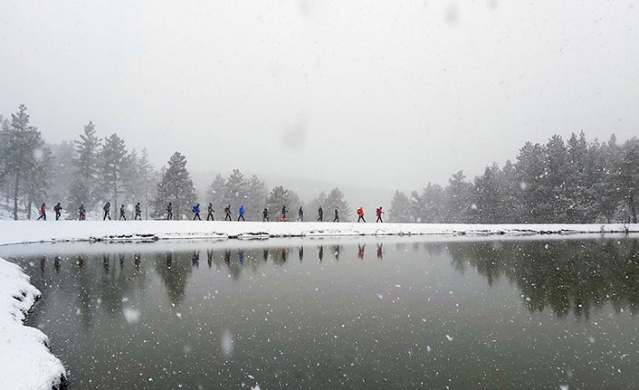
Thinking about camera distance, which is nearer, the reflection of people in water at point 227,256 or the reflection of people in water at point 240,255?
the reflection of people in water at point 227,256

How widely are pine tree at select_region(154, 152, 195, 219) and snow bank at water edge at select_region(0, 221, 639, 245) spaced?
24.5 metres

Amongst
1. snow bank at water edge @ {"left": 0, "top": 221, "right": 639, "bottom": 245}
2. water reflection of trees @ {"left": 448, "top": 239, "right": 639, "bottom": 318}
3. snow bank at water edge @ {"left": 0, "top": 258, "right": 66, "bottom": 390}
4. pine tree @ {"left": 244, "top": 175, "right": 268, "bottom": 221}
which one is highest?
pine tree @ {"left": 244, "top": 175, "right": 268, "bottom": 221}

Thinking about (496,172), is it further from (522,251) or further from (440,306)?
(440,306)

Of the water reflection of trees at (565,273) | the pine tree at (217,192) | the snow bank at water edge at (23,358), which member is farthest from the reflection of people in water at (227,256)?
the pine tree at (217,192)

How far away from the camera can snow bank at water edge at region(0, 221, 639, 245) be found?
26750 mm

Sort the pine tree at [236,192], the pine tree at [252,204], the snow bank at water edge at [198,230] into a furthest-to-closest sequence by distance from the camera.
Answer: the pine tree at [252,204] → the pine tree at [236,192] → the snow bank at water edge at [198,230]

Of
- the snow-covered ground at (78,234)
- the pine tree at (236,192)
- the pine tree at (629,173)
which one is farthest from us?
the pine tree at (236,192)

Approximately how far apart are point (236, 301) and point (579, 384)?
27.8 ft

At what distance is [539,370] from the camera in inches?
245

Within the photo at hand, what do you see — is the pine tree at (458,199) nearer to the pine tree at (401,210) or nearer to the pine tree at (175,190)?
the pine tree at (401,210)

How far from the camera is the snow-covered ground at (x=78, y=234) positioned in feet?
18.7

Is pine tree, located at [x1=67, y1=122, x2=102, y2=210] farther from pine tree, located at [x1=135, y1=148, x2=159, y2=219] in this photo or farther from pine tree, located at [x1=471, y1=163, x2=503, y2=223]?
Answer: pine tree, located at [x1=471, y1=163, x2=503, y2=223]

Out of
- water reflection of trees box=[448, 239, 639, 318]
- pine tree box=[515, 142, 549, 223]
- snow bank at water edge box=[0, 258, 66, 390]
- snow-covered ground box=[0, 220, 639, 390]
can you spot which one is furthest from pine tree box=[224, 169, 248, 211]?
snow bank at water edge box=[0, 258, 66, 390]

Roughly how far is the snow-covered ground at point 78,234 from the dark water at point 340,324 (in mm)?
549
